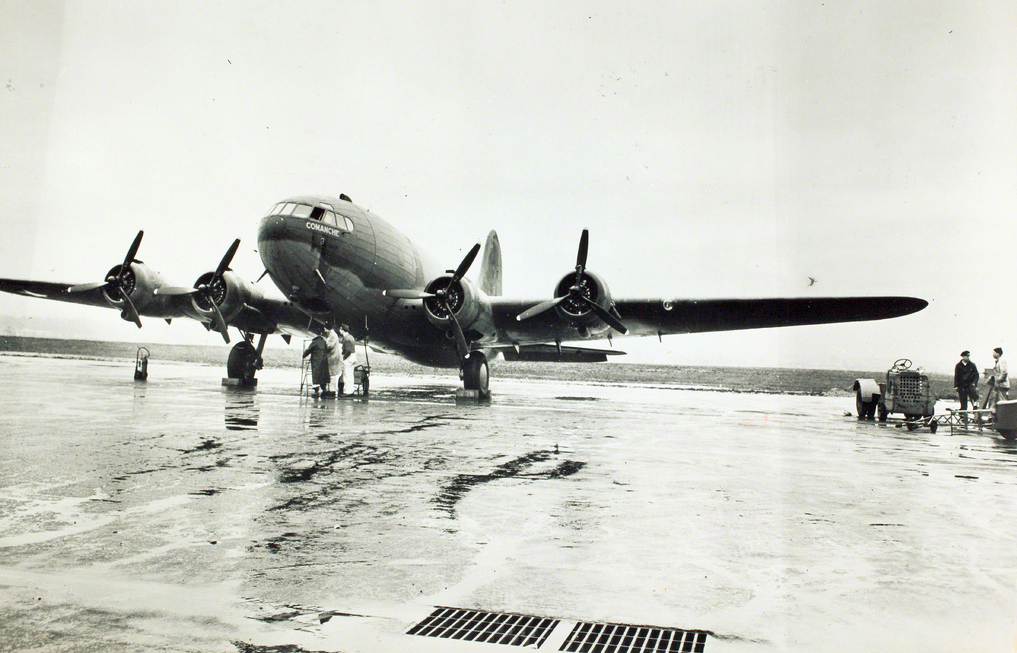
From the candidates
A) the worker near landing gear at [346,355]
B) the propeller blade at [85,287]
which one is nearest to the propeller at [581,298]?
the worker near landing gear at [346,355]

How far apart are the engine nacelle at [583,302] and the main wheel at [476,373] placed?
2.86 m

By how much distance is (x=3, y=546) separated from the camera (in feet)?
13.3

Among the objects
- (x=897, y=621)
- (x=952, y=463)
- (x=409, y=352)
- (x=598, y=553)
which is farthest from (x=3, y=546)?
(x=409, y=352)

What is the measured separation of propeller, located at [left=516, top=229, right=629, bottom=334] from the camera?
17.2 metres

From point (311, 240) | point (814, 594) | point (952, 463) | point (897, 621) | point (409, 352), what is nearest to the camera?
point (897, 621)

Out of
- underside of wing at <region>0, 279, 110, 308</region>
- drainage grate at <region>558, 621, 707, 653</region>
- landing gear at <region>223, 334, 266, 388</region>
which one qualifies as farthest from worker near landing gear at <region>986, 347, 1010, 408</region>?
underside of wing at <region>0, 279, 110, 308</region>

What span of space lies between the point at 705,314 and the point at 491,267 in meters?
12.5

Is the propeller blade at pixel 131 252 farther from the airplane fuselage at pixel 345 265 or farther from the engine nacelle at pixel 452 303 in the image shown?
the engine nacelle at pixel 452 303

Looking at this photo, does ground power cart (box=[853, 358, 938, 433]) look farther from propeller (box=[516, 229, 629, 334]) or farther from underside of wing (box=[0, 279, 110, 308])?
underside of wing (box=[0, 279, 110, 308])

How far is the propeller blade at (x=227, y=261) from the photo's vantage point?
19078 mm

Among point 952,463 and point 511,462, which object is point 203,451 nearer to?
point 511,462

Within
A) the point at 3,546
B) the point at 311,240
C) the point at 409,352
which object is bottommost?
the point at 3,546

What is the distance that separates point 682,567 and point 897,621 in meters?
1.17

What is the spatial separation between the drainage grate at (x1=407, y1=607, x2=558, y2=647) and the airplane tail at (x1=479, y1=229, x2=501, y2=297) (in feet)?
85.2
